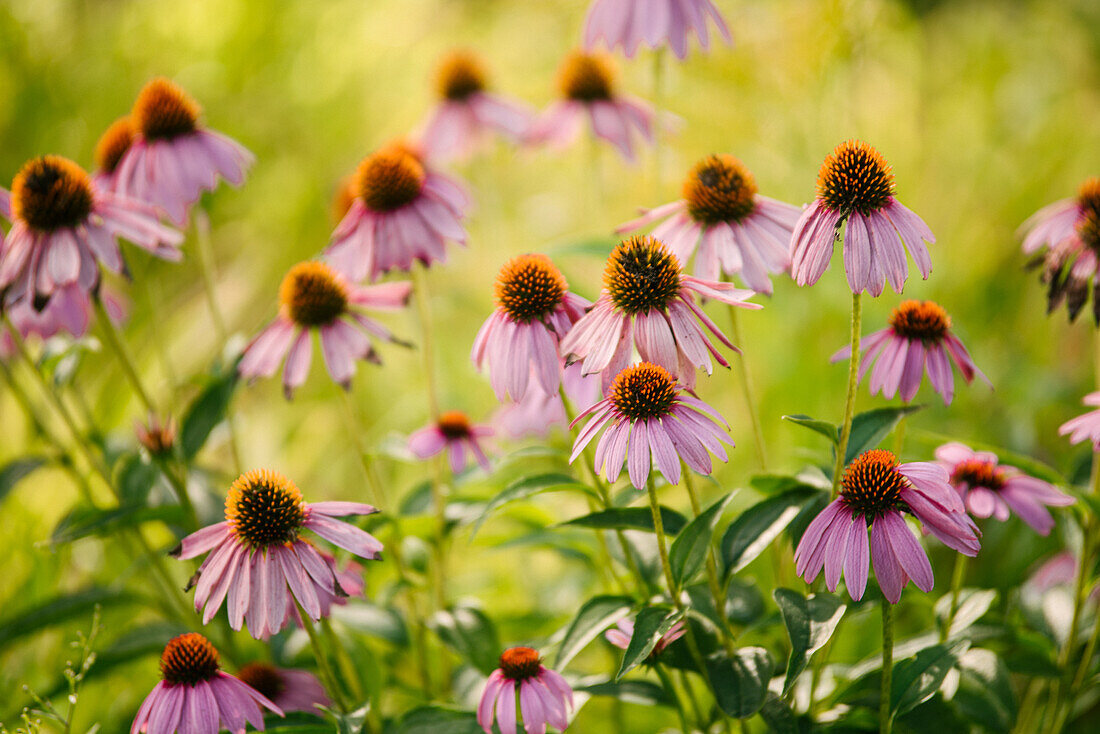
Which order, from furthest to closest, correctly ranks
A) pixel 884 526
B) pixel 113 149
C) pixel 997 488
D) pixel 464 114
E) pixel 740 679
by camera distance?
pixel 464 114, pixel 113 149, pixel 997 488, pixel 740 679, pixel 884 526

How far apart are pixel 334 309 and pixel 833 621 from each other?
637 millimetres

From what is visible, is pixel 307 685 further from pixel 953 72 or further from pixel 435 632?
pixel 953 72

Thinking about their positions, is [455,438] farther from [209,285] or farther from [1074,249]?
[1074,249]

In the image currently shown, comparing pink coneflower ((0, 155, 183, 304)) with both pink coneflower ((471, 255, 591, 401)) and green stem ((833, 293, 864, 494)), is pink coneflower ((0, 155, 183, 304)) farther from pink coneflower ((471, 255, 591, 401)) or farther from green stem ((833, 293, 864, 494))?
green stem ((833, 293, 864, 494))

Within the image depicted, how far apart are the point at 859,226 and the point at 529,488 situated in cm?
38

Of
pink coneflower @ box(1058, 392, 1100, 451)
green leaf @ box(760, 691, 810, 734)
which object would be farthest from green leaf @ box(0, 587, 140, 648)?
pink coneflower @ box(1058, 392, 1100, 451)

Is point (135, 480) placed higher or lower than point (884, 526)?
higher

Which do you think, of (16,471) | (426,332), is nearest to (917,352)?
(426,332)

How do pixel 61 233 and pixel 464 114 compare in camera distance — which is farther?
pixel 464 114

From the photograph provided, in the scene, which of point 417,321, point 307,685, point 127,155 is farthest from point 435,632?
point 417,321

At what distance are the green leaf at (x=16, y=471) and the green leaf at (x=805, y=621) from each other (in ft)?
3.32

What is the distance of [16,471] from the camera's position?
1.21 m

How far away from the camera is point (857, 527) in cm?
69

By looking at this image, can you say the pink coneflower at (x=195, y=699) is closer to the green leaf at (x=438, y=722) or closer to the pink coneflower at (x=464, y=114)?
the green leaf at (x=438, y=722)
